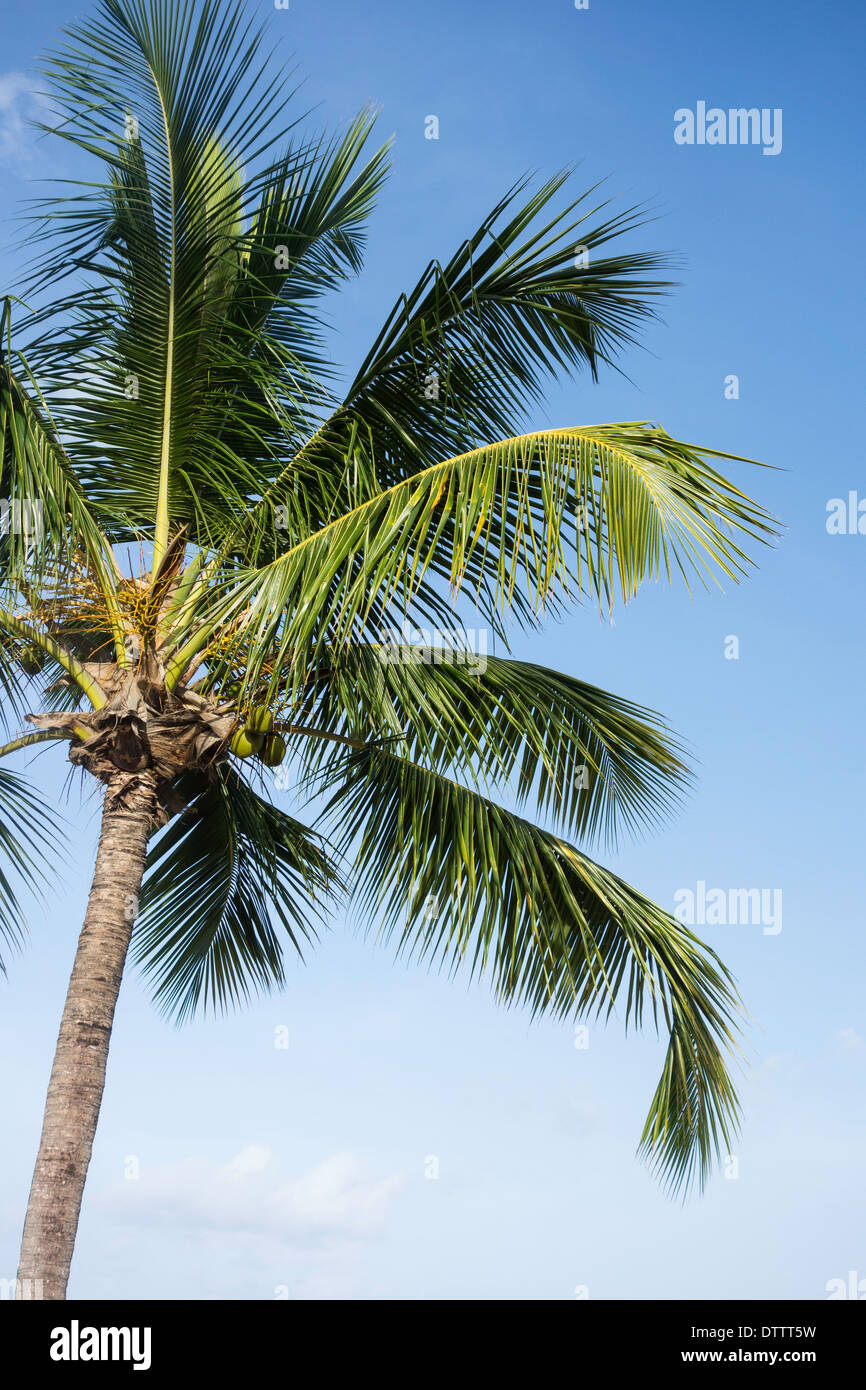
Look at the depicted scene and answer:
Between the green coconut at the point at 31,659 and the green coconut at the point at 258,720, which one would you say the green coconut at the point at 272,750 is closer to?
the green coconut at the point at 258,720

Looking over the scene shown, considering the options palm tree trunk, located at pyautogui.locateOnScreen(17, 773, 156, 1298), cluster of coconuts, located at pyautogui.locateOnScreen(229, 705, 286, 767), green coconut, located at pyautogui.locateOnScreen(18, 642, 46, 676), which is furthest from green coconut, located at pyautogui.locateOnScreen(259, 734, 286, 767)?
green coconut, located at pyautogui.locateOnScreen(18, 642, 46, 676)

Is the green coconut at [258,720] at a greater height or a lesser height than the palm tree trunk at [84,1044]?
greater

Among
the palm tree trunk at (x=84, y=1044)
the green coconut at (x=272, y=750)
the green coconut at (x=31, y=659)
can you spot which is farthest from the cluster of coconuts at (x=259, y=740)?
the green coconut at (x=31, y=659)

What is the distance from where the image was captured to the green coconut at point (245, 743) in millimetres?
6242

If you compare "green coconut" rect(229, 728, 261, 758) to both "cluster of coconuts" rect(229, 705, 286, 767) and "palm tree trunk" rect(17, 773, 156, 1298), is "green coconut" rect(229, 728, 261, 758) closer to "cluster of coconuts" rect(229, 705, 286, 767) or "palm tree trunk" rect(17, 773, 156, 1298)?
"cluster of coconuts" rect(229, 705, 286, 767)

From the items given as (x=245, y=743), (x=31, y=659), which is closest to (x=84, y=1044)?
(x=245, y=743)

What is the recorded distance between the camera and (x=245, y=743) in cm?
A: 625

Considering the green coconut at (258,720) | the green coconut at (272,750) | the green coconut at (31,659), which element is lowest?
the green coconut at (272,750)

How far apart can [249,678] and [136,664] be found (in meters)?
0.87

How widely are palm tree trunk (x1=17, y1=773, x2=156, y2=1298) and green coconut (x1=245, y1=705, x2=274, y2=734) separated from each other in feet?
1.89

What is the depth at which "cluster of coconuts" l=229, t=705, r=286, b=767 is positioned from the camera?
619cm

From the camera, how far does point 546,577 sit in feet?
17.1

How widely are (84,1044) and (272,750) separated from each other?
175 cm
